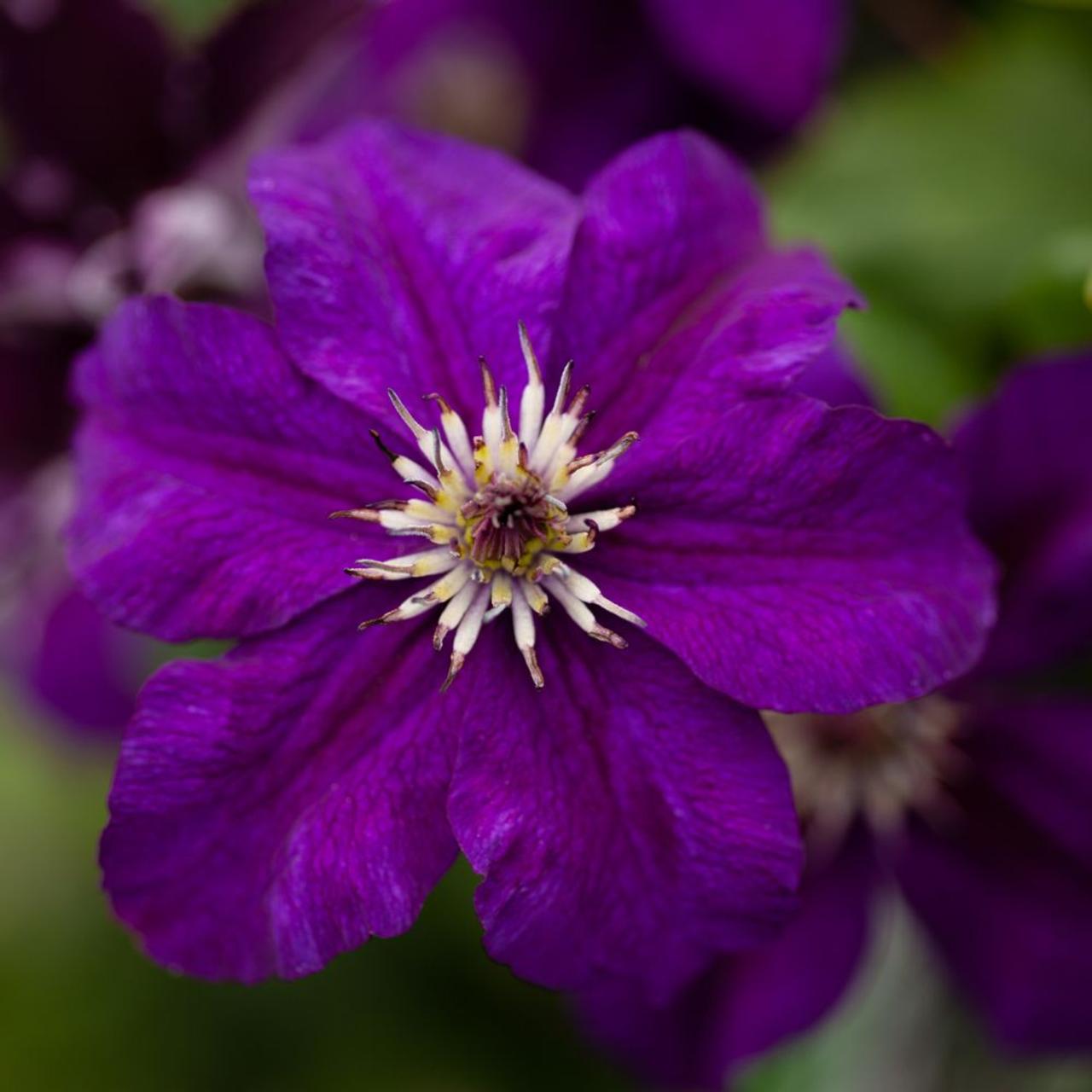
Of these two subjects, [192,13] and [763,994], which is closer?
[763,994]

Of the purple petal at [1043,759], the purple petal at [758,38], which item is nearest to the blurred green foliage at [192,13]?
the purple petal at [758,38]

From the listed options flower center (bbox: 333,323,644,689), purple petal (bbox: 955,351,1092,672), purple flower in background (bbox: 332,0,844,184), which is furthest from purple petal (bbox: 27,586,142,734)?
purple petal (bbox: 955,351,1092,672)

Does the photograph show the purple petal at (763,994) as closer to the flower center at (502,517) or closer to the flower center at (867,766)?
the flower center at (867,766)

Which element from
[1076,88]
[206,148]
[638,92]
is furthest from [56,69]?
[1076,88]

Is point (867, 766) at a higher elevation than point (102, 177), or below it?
below

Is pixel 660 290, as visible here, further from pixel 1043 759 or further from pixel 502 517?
A: pixel 1043 759

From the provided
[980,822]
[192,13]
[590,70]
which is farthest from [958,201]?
[192,13]
